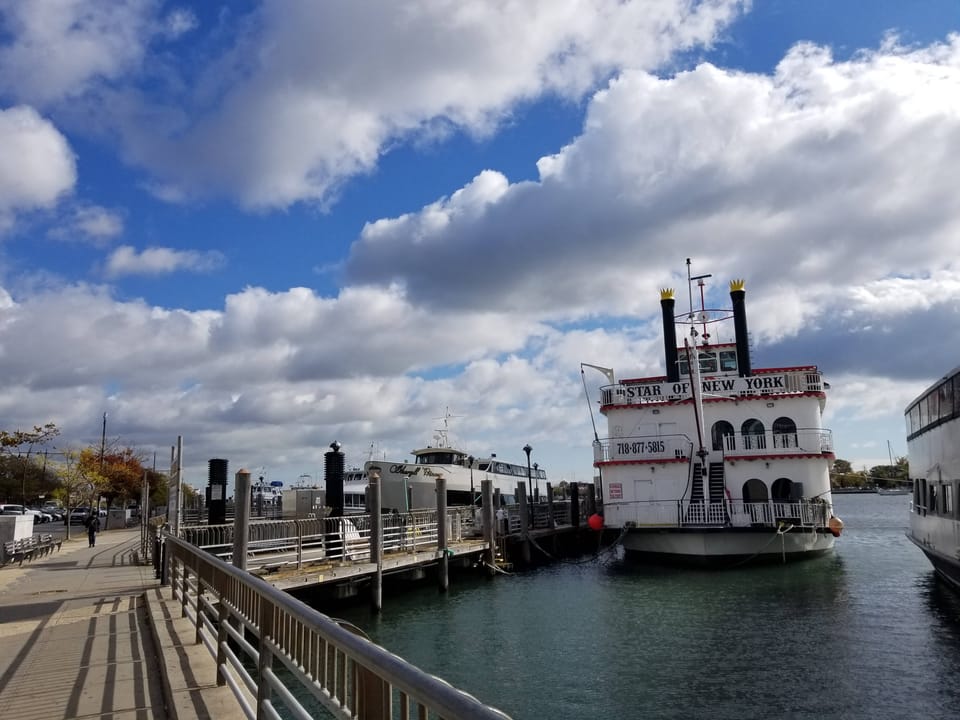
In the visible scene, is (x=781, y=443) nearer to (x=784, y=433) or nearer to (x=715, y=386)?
(x=784, y=433)

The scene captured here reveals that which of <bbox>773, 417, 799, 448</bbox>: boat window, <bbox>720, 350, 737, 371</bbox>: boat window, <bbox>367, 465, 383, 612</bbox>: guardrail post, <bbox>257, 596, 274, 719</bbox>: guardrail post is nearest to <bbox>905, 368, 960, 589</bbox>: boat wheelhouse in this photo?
<bbox>773, 417, 799, 448</bbox>: boat window

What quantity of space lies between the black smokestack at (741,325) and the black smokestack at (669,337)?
2.52 meters

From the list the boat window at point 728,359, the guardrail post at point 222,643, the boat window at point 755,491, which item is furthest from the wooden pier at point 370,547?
the boat window at point 728,359

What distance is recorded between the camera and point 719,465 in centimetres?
2761

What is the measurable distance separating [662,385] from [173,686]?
A: 24.4 metres

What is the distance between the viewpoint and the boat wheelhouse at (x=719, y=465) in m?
25.5

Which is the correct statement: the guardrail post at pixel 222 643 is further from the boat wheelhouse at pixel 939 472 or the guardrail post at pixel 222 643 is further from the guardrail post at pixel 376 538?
the boat wheelhouse at pixel 939 472

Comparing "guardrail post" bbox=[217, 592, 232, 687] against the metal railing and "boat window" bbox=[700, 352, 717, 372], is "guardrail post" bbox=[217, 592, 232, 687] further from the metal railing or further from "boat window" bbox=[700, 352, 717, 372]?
"boat window" bbox=[700, 352, 717, 372]

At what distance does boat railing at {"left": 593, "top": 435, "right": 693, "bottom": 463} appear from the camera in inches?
1086

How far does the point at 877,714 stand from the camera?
34.0 ft

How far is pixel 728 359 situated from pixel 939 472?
12639mm

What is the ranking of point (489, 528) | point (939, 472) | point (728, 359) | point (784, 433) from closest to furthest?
point (939, 472)
point (489, 528)
point (784, 433)
point (728, 359)

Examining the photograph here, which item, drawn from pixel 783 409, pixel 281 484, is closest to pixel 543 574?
pixel 783 409

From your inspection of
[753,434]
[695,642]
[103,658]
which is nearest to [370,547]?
[695,642]
